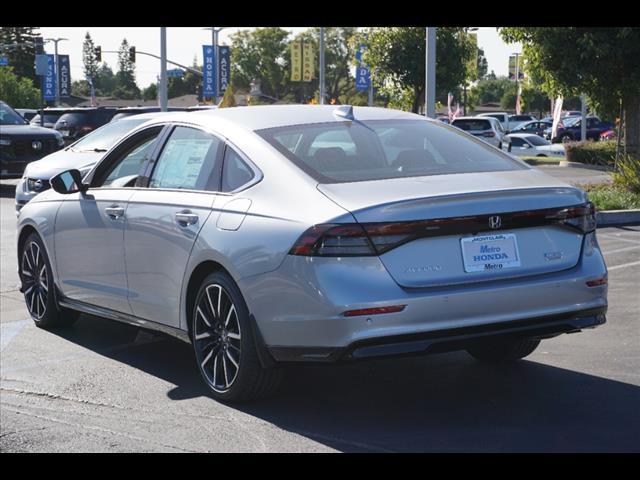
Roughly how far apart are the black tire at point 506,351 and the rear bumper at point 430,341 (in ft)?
3.30

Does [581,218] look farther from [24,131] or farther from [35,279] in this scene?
[24,131]

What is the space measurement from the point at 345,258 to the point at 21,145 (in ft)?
58.2

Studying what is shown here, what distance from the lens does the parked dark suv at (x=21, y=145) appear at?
70.9 ft

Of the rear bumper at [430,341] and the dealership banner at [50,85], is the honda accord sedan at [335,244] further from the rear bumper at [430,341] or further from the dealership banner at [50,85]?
the dealership banner at [50,85]

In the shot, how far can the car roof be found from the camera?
21.2 ft

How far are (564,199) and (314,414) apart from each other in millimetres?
1686

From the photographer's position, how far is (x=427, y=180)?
571 centimetres

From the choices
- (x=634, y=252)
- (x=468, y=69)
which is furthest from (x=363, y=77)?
(x=634, y=252)

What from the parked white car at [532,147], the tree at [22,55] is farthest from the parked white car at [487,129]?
the tree at [22,55]

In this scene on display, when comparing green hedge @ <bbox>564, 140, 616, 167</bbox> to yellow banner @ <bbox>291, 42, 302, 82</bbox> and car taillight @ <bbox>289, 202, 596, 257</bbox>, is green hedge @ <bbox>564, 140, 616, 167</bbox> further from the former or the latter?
yellow banner @ <bbox>291, 42, 302, 82</bbox>

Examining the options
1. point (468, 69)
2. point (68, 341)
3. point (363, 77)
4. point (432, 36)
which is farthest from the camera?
point (363, 77)

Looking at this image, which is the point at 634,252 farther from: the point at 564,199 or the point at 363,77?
the point at 363,77

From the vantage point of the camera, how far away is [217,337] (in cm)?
606

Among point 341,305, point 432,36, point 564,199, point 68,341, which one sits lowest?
point 68,341
